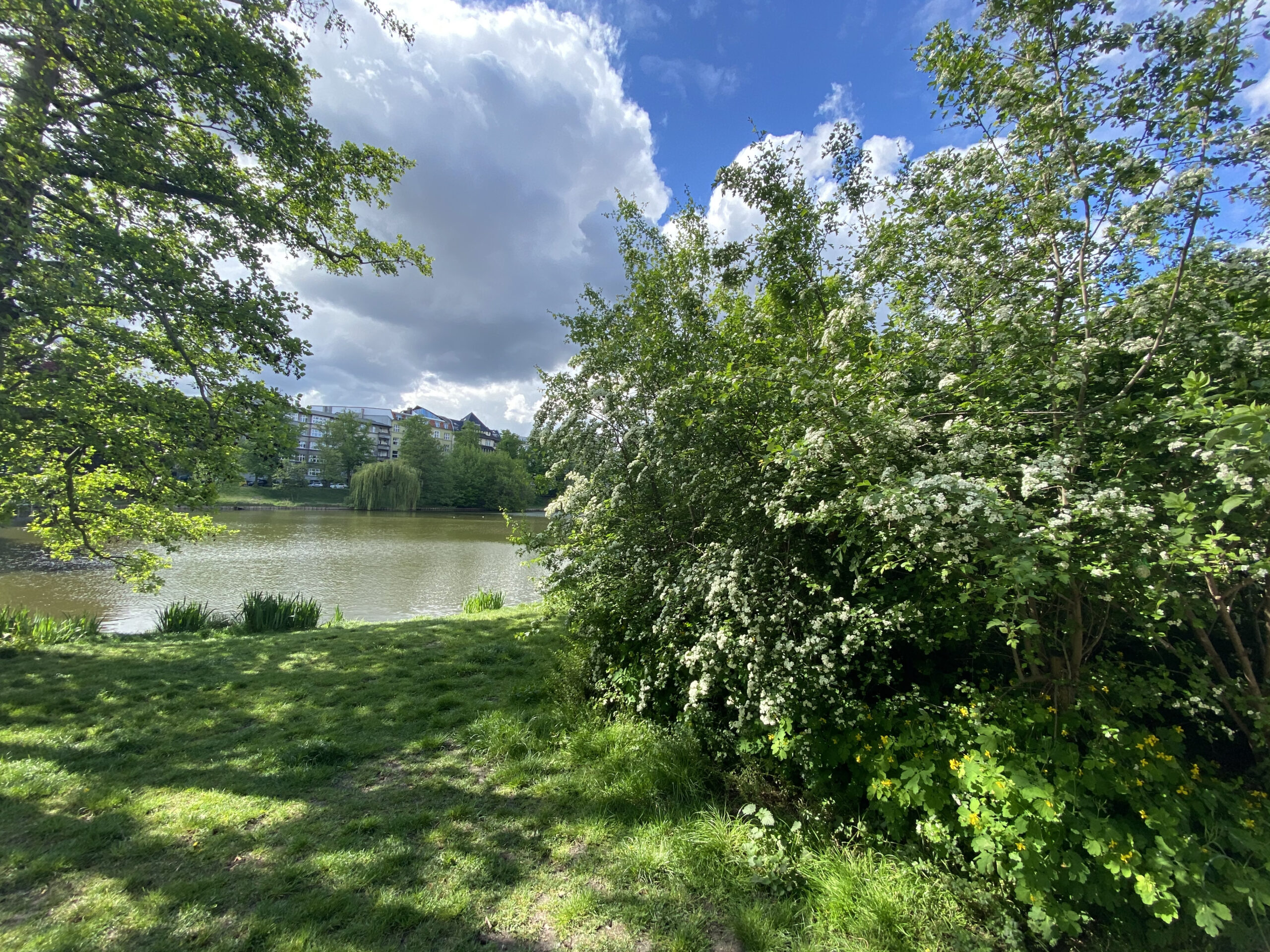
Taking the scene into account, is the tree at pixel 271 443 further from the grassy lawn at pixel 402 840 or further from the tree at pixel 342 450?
the tree at pixel 342 450

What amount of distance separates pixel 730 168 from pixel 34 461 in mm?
9260

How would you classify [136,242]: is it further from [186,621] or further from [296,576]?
[296,576]

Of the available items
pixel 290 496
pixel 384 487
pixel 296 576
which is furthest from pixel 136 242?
pixel 290 496

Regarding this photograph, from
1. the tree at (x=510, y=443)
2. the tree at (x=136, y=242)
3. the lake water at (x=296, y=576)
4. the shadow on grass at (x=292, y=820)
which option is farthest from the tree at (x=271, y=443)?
the tree at (x=510, y=443)

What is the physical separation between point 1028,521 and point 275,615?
11.3 metres

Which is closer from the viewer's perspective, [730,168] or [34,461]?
[730,168]

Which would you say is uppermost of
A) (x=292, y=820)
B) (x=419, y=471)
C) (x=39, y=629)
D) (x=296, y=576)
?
(x=419, y=471)

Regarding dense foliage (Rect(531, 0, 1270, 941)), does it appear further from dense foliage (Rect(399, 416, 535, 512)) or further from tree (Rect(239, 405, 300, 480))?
dense foliage (Rect(399, 416, 535, 512))

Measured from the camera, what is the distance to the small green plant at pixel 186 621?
349 inches

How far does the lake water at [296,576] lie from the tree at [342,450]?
4110cm

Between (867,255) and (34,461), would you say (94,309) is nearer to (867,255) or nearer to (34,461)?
(34,461)

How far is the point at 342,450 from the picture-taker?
65.5 metres

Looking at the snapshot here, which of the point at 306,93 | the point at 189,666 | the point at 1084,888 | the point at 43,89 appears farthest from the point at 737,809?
the point at 306,93

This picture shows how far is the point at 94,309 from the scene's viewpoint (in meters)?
5.61
